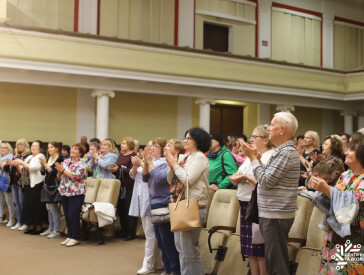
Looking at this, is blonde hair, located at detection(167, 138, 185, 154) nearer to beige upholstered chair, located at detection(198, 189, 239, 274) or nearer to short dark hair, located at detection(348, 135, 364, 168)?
beige upholstered chair, located at detection(198, 189, 239, 274)

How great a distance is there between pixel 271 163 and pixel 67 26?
32.0 ft

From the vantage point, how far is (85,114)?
1176 cm

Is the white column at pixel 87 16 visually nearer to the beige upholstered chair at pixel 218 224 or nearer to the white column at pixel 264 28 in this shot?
the white column at pixel 264 28

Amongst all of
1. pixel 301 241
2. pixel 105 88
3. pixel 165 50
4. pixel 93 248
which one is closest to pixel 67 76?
pixel 105 88

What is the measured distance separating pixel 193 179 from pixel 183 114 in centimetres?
965

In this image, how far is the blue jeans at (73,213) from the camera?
5.88 meters

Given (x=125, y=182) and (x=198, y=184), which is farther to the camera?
(x=125, y=182)

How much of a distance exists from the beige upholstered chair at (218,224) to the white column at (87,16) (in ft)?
27.1

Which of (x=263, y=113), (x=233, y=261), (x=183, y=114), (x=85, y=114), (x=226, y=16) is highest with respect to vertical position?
(x=226, y=16)

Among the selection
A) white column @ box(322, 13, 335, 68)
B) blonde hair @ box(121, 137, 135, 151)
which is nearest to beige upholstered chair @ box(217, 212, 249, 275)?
blonde hair @ box(121, 137, 135, 151)

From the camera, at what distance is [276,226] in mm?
2934

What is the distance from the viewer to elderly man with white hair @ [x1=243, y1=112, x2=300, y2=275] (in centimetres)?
290

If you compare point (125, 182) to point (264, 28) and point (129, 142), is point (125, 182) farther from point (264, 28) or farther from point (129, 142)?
point (264, 28)

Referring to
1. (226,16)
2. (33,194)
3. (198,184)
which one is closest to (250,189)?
(198,184)
